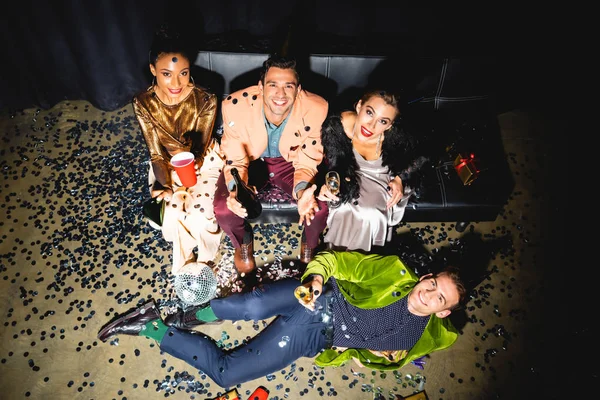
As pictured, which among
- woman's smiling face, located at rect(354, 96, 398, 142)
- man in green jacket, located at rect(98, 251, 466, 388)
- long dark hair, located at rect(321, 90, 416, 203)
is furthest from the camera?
long dark hair, located at rect(321, 90, 416, 203)

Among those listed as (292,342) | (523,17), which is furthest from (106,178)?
(523,17)

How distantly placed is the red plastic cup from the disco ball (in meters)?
0.59

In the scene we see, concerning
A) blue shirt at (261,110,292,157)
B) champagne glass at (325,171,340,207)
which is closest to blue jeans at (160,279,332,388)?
champagne glass at (325,171,340,207)

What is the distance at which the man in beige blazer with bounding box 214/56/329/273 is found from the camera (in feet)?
7.60

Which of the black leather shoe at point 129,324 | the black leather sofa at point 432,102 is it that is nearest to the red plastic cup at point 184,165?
the black leather sofa at point 432,102

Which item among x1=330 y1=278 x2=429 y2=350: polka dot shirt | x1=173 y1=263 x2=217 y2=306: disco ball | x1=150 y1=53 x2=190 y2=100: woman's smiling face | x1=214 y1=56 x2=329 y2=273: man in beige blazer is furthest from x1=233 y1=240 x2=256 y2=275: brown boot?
x1=150 y1=53 x2=190 y2=100: woman's smiling face

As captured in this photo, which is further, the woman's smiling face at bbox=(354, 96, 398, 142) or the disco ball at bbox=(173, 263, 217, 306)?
the disco ball at bbox=(173, 263, 217, 306)

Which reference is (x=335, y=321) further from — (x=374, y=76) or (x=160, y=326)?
(x=374, y=76)

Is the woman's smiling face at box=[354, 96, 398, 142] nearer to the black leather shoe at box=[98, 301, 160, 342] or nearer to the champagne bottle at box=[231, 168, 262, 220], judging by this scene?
the champagne bottle at box=[231, 168, 262, 220]

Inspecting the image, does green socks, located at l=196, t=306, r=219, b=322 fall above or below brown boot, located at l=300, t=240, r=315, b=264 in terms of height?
below

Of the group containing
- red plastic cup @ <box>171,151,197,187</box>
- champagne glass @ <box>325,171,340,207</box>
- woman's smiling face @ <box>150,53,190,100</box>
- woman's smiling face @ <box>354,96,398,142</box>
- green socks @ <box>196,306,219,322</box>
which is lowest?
green socks @ <box>196,306,219,322</box>

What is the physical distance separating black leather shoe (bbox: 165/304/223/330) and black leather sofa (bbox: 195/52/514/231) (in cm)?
75

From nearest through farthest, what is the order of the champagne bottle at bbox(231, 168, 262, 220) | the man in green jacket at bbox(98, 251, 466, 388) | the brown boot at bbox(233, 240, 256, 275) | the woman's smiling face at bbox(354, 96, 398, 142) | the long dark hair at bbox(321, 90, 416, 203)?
1. the man in green jacket at bbox(98, 251, 466, 388)
2. the woman's smiling face at bbox(354, 96, 398, 142)
3. the champagne bottle at bbox(231, 168, 262, 220)
4. the long dark hair at bbox(321, 90, 416, 203)
5. the brown boot at bbox(233, 240, 256, 275)

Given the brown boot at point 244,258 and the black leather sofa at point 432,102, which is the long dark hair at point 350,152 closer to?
the black leather sofa at point 432,102
